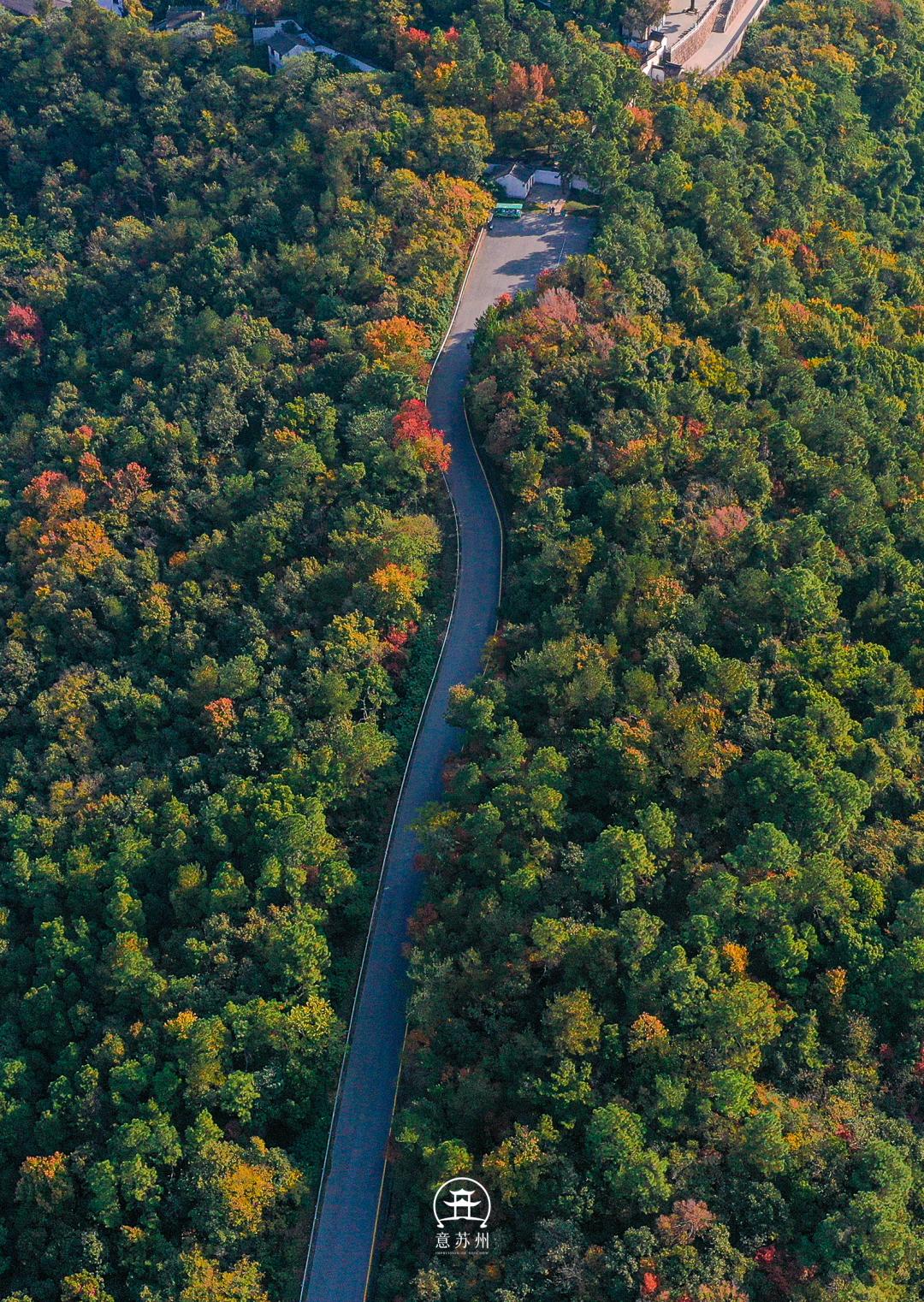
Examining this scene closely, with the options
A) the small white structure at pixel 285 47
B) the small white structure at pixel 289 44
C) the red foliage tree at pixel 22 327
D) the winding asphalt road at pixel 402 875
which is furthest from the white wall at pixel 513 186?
the red foliage tree at pixel 22 327

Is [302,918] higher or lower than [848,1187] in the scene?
higher

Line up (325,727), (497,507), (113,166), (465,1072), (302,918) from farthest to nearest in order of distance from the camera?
(113,166) < (497,507) < (325,727) < (302,918) < (465,1072)

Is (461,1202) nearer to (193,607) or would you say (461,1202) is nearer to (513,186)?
(193,607)

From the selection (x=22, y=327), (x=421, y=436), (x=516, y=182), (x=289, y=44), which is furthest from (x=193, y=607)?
(x=289, y=44)

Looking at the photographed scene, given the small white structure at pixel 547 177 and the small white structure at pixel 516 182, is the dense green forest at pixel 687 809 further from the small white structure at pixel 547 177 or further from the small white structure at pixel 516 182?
the small white structure at pixel 547 177

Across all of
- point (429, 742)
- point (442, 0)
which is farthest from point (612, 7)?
point (429, 742)

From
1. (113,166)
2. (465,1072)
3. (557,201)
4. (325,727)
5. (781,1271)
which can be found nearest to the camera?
(781,1271)

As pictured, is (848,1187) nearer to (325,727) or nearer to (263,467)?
(325,727)

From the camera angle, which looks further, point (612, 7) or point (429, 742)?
point (612, 7)
